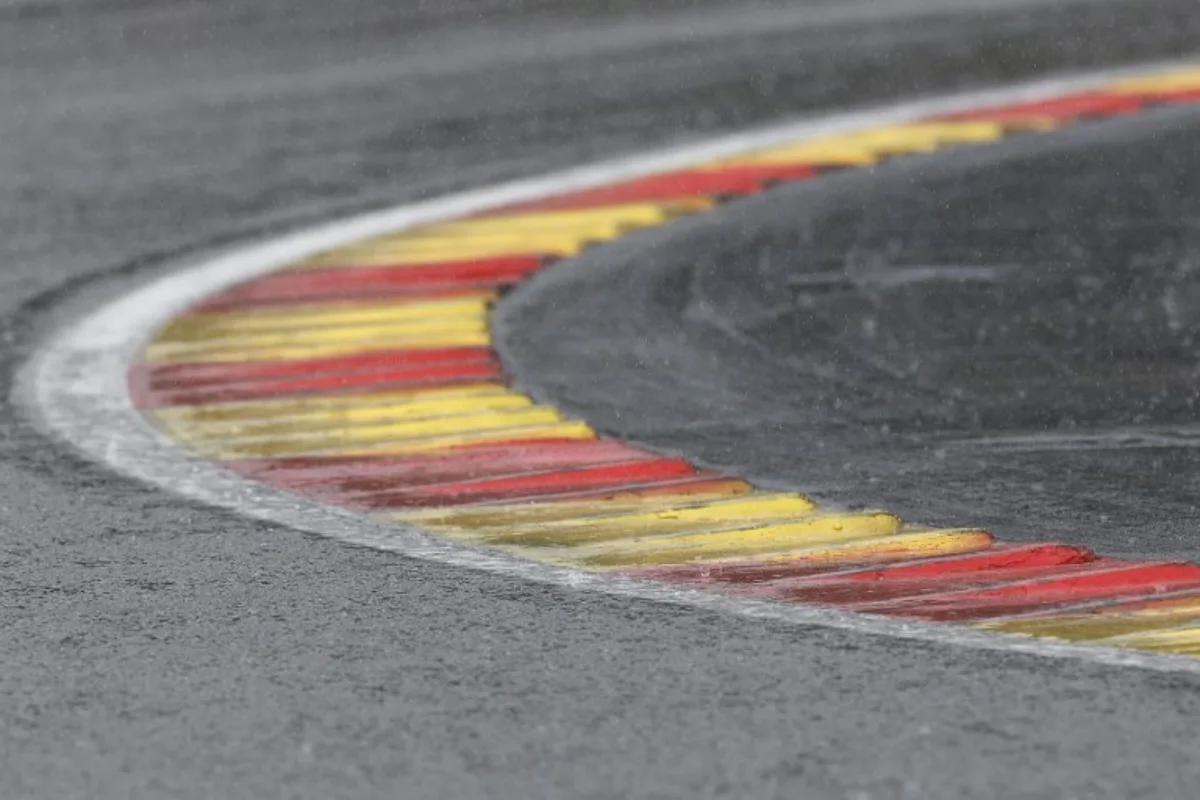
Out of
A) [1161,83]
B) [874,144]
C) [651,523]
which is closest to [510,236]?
[874,144]

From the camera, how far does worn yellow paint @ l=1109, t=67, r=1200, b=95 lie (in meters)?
14.5

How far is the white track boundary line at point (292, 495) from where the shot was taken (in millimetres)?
5520

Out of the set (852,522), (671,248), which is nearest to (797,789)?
(852,522)

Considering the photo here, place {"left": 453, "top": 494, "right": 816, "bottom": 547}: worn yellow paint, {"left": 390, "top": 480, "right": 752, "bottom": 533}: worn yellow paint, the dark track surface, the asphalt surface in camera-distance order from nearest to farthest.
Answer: the asphalt surface
{"left": 453, "top": 494, "right": 816, "bottom": 547}: worn yellow paint
{"left": 390, "top": 480, "right": 752, "bottom": 533}: worn yellow paint
the dark track surface

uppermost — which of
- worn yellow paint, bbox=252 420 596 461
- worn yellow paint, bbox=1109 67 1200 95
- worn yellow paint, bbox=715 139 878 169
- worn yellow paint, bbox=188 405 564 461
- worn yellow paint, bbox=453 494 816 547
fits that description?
worn yellow paint, bbox=1109 67 1200 95

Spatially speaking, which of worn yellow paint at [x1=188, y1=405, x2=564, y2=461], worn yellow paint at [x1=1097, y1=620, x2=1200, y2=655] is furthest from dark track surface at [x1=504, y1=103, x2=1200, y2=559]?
worn yellow paint at [x1=1097, y1=620, x2=1200, y2=655]

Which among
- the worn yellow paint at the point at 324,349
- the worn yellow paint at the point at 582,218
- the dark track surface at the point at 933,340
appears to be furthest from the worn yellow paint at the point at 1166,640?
the worn yellow paint at the point at 582,218

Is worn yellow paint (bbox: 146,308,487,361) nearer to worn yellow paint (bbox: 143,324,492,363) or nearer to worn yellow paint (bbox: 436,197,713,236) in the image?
worn yellow paint (bbox: 143,324,492,363)

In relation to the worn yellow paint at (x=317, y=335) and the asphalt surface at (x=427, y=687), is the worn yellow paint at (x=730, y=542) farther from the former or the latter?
the worn yellow paint at (x=317, y=335)

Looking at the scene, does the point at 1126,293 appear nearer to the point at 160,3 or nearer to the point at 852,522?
the point at 852,522

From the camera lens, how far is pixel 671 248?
10.6 m

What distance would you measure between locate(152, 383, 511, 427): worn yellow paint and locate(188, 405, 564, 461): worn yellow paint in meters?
Answer: 0.26

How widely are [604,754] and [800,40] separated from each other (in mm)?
12793

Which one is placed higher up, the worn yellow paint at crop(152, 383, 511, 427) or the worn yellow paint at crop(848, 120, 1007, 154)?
the worn yellow paint at crop(848, 120, 1007, 154)
